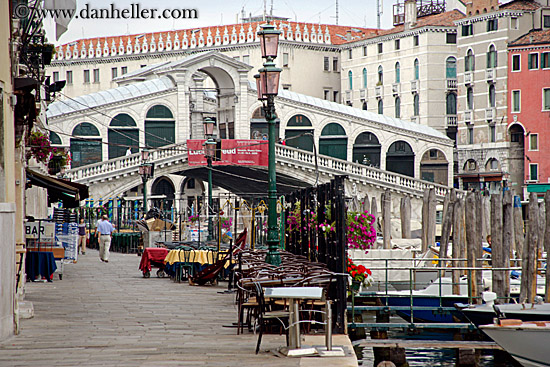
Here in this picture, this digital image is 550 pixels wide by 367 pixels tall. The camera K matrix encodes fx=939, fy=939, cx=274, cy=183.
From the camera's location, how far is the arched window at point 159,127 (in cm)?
5450

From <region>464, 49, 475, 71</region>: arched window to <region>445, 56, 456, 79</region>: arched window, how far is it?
16.7 feet

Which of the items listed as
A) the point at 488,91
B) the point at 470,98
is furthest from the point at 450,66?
the point at 488,91

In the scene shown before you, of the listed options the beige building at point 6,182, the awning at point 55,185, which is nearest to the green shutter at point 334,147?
the awning at point 55,185

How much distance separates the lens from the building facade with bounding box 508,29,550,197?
53.8 m

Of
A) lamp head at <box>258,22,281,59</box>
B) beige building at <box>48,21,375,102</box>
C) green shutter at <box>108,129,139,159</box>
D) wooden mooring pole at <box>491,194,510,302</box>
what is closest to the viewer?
lamp head at <box>258,22,281,59</box>

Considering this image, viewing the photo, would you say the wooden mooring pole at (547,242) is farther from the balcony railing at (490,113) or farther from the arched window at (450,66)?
the arched window at (450,66)

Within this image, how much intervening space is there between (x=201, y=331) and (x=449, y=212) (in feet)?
40.3

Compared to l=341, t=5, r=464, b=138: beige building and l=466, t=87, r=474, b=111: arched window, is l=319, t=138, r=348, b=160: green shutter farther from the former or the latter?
l=341, t=5, r=464, b=138: beige building

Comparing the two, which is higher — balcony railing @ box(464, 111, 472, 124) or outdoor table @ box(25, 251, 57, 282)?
balcony railing @ box(464, 111, 472, 124)

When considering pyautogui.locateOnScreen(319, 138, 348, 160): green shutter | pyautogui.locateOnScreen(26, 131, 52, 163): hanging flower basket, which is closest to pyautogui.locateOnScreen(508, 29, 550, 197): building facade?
pyautogui.locateOnScreen(319, 138, 348, 160): green shutter

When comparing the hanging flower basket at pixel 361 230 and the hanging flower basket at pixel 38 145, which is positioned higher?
the hanging flower basket at pixel 38 145

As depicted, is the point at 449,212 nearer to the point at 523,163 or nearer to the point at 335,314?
the point at 335,314

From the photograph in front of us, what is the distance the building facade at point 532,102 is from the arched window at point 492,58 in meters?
1.12

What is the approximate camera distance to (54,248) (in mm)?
20203
